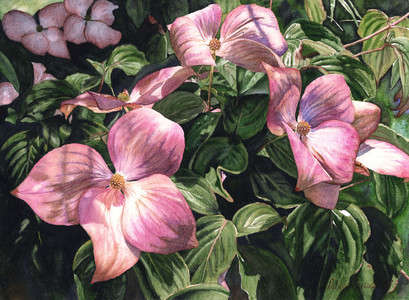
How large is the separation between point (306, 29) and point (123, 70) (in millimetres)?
203

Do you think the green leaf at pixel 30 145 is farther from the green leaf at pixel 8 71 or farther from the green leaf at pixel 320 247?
the green leaf at pixel 320 247

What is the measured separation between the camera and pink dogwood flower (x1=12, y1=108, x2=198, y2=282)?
Result: 39 cm

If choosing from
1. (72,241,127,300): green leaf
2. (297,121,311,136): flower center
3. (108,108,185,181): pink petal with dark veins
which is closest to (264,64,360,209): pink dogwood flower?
(297,121,311,136): flower center

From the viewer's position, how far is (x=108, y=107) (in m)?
0.42

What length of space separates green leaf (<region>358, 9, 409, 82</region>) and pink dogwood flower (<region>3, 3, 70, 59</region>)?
33cm

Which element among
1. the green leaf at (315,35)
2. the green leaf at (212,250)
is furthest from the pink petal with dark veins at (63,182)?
the green leaf at (315,35)

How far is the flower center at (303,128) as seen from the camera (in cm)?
42

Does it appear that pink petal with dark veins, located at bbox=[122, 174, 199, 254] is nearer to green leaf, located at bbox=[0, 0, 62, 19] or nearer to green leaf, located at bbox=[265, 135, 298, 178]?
green leaf, located at bbox=[265, 135, 298, 178]

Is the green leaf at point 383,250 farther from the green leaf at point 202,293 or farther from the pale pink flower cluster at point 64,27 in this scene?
the pale pink flower cluster at point 64,27

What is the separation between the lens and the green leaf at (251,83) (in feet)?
1.37

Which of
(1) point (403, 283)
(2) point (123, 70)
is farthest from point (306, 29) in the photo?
(1) point (403, 283)

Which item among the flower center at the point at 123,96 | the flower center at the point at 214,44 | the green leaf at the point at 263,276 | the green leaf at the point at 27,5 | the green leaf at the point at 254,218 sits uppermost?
the green leaf at the point at 27,5

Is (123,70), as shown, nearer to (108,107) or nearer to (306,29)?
(108,107)

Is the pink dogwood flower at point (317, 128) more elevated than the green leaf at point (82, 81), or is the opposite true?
the green leaf at point (82, 81)
